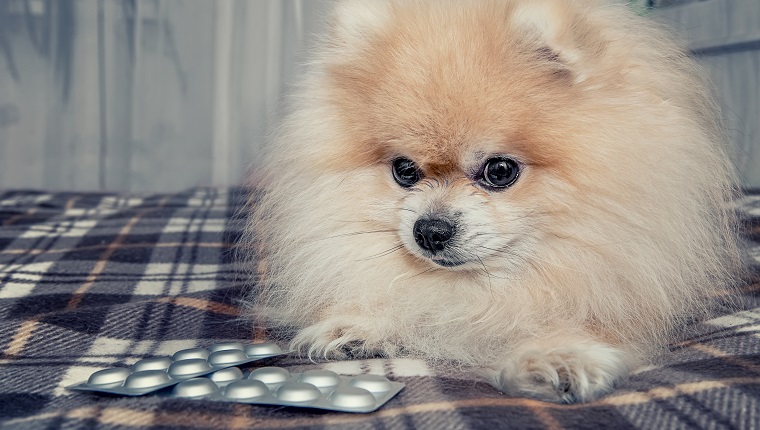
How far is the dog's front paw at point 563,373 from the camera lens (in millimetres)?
1230

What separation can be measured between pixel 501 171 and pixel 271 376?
2.09ft

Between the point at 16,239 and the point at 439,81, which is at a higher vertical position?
the point at 439,81

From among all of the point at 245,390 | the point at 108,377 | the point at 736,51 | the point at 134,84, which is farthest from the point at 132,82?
the point at 245,390

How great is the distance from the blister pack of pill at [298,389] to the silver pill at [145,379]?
28 millimetres

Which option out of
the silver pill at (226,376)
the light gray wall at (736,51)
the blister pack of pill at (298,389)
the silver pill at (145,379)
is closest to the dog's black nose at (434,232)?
the blister pack of pill at (298,389)

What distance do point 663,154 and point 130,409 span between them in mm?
1156

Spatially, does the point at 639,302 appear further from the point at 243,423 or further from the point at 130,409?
the point at 130,409

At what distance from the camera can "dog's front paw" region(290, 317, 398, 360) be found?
1.54m

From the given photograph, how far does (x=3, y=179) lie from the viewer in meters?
4.70

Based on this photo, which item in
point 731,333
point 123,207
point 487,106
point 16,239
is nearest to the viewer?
point 487,106

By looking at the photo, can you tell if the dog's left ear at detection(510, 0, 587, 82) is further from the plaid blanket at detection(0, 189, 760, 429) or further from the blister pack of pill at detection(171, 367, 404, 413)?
the blister pack of pill at detection(171, 367, 404, 413)

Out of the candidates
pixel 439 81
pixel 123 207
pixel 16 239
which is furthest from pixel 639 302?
pixel 123 207

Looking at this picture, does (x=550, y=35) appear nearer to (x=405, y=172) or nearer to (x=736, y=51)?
(x=405, y=172)

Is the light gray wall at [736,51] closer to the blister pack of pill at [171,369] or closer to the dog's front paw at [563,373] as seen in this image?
the dog's front paw at [563,373]
